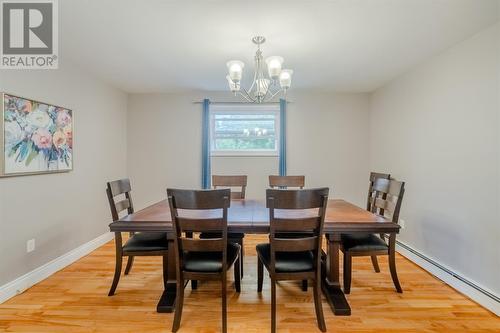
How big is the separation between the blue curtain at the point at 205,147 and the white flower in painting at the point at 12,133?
2.22 meters

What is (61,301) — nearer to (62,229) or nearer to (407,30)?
(62,229)

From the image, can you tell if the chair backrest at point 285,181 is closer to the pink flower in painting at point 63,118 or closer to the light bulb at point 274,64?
the light bulb at point 274,64

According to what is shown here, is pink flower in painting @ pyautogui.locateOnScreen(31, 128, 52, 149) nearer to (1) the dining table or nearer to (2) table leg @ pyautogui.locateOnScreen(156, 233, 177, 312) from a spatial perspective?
(1) the dining table

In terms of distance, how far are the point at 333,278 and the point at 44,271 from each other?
2.73m

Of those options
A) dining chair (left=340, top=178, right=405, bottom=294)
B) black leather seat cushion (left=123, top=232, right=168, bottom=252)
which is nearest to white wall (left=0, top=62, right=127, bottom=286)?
black leather seat cushion (left=123, top=232, right=168, bottom=252)

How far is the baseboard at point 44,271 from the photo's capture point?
2.17m

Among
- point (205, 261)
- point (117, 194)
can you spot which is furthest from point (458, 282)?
point (117, 194)

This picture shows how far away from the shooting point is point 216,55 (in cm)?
265

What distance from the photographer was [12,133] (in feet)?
7.20

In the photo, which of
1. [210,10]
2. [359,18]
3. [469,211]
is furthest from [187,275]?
[469,211]

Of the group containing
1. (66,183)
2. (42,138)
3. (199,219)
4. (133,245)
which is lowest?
(133,245)

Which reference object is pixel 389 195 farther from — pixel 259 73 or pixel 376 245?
pixel 259 73

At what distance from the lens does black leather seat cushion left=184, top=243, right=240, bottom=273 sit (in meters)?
1.79

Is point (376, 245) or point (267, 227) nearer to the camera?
point (267, 227)
